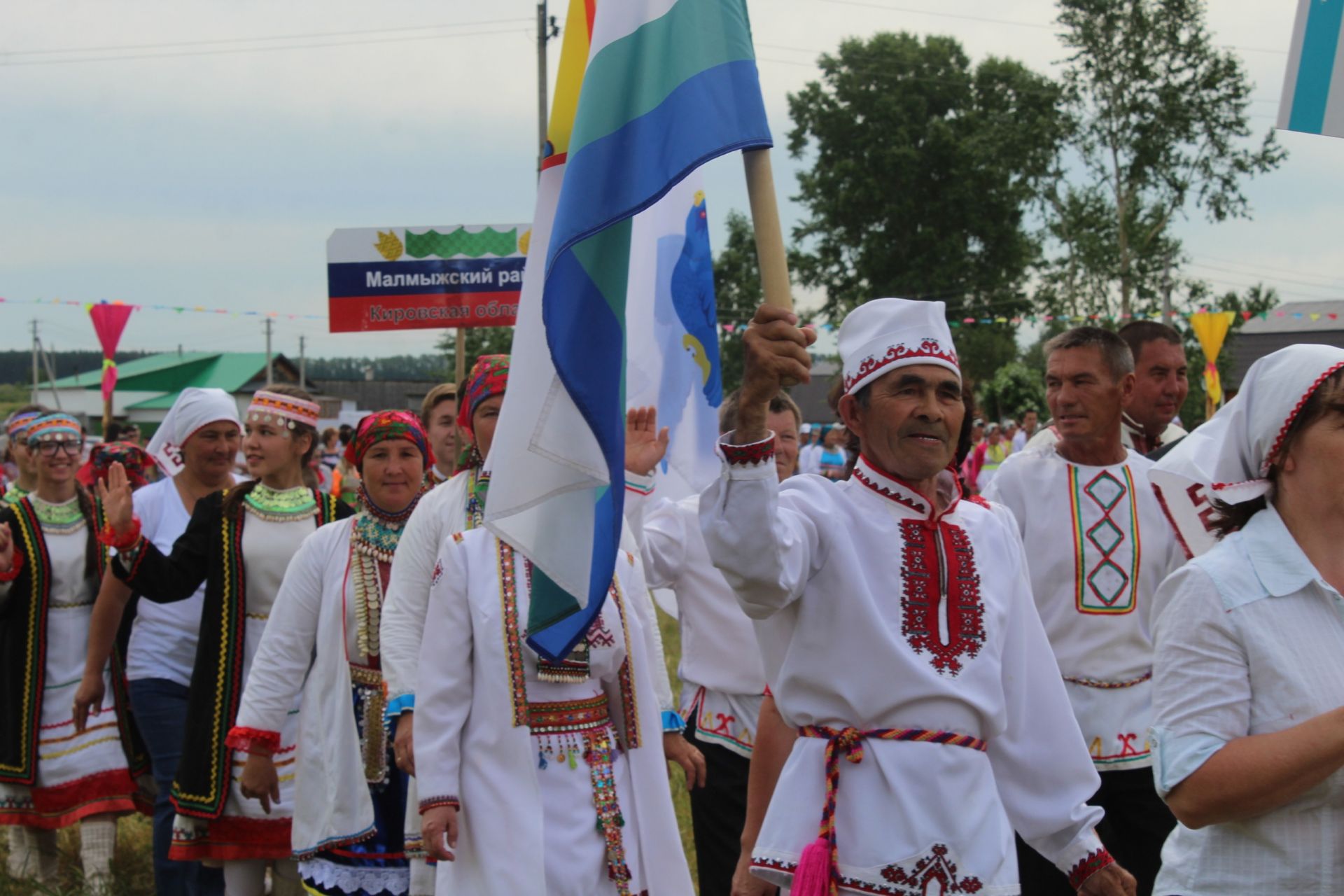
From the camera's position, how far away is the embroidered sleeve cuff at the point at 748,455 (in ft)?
9.08

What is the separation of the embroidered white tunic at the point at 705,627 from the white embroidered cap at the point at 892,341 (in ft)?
5.80

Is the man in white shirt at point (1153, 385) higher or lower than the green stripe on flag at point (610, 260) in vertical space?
lower

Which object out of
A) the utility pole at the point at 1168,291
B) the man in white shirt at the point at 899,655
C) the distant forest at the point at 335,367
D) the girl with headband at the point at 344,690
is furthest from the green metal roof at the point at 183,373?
the man in white shirt at the point at 899,655

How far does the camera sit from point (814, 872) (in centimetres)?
297

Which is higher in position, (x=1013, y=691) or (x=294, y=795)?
(x=1013, y=691)

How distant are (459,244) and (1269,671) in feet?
19.8

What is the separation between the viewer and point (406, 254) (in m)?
8.05

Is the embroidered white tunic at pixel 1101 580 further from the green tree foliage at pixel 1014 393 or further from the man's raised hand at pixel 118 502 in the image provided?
the green tree foliage at pixel 1014 393

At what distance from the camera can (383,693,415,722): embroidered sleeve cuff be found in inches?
167

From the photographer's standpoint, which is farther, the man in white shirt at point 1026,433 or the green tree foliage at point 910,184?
the green tree foliage at point 910,184

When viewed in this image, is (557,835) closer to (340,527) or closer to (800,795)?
(800,795)

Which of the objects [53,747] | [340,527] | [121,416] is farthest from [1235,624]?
[121,416]

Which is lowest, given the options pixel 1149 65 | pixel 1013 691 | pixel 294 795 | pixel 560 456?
pixel 294 795

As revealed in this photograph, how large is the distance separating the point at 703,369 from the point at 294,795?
2231mm
